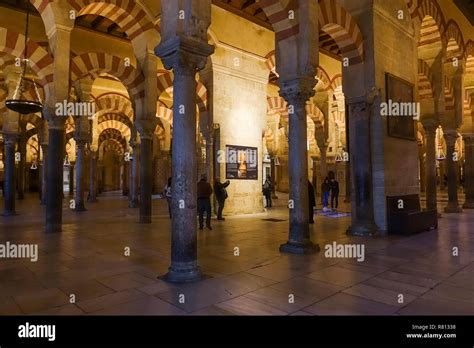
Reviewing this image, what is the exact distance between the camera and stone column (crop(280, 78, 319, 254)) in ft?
14.8

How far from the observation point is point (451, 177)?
32.6 feet

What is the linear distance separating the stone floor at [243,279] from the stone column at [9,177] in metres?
4.07

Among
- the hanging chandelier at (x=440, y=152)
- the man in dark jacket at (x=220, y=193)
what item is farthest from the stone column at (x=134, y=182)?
the hanging chandelier at (x=440, y=152)

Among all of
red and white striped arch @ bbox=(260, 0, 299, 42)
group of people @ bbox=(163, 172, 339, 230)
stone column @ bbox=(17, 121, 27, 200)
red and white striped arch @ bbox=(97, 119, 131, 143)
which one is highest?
red and white striped arch @ bbox=(97, 119, 131, 143)

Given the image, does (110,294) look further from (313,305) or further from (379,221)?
(379,221)

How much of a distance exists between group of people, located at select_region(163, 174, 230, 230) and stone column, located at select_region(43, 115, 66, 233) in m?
2.15

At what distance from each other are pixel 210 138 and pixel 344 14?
4.06 metres

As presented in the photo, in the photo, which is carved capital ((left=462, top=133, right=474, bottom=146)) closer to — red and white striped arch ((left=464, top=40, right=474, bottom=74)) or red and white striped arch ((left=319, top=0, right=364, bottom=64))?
red and white striped arch ((left=464, top=40, right=474, bottom=74))

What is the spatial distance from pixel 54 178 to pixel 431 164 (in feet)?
29.0

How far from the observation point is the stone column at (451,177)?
9.60 meters

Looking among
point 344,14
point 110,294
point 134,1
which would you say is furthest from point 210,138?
point 110,294

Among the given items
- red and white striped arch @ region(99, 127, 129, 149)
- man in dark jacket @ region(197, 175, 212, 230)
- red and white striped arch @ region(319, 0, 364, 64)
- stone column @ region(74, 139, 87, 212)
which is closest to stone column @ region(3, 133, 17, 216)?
stone column @ region(74, 139, 87, 212)

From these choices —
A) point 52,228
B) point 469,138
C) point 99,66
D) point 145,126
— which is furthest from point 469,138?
point 52,228

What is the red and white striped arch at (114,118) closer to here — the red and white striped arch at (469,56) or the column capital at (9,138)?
the column capital at (9,138)
